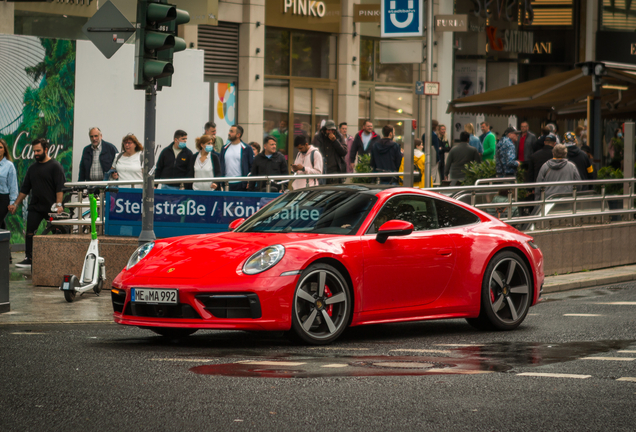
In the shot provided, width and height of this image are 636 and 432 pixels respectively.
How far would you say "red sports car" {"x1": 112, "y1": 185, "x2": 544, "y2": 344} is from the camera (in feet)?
26.3

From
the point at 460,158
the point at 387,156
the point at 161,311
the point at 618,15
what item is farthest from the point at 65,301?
the point at 618,15

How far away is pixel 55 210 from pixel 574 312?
668cm

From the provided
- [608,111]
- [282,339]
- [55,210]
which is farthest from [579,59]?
[282,339]

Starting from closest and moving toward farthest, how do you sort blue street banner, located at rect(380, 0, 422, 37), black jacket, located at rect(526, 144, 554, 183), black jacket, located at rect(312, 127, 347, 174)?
blue street banner, located at rect(380, 0, 422, 37), black jacket, located at rect(526, 144, 554, 183), black jacket, located at rect(312, 127, 347, 174)

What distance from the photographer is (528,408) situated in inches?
236

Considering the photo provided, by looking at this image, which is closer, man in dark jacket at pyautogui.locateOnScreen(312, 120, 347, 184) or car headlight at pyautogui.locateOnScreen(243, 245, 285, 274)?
car headlight at pyautogui.locateOnScreen(243, 245, 285, 274)

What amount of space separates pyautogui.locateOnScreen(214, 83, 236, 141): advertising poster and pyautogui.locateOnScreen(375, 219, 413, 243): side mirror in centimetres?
1759

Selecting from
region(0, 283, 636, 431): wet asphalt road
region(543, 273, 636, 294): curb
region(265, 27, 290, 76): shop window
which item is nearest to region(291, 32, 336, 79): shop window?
region(265, 27, 290, 76): shop window

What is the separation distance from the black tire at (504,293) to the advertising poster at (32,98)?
9.54 m

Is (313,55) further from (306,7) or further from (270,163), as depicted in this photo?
(270,163)

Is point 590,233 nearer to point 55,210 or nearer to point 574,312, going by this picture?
point 574,312

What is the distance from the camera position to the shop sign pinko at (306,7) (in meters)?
28.7

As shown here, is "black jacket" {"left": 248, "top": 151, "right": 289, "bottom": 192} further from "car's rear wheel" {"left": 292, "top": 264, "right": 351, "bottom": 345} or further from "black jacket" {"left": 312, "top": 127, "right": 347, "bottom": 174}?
"car's rear wheel" {"left": 292, "top": 264, "right": 351, "bottom": 345}

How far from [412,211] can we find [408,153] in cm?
440
